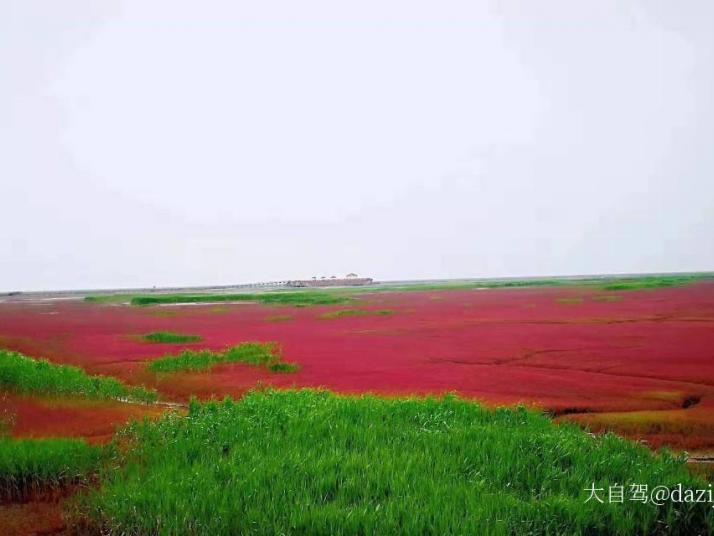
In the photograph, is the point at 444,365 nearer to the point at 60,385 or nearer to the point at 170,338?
the point at 60,385

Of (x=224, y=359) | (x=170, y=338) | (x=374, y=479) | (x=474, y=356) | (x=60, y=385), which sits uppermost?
(x=374, y=479)

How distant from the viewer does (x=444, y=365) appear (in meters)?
16.8

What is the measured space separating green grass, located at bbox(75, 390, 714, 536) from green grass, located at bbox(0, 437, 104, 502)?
1.66 ft

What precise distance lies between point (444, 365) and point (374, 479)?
11.4 metres

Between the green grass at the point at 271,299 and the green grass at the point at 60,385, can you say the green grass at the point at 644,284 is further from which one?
the green grass at the point at 60,385

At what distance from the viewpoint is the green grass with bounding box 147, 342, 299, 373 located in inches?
656

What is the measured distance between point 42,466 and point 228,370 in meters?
9.87

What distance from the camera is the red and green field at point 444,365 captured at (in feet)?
33.5

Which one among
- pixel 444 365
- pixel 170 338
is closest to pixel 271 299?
pixel 170 338

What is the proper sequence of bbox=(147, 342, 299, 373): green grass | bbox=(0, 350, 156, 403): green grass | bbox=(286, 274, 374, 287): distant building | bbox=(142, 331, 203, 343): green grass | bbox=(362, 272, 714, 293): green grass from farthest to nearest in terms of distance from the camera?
bbox=(286, 274, 374, 287): distant building
bbox=(362, 272, 714, 293): green grass
bbox=(142, 331, 203, 343): green grass
bbox=(147, 342, 299, 373): green grass
bbox=(0, 350, 156, 403): green grass

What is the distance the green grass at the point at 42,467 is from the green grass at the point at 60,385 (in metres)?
5.59

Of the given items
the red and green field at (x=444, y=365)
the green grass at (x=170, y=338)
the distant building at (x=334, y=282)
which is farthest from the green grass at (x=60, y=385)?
the distant building at (x=334, y=282)

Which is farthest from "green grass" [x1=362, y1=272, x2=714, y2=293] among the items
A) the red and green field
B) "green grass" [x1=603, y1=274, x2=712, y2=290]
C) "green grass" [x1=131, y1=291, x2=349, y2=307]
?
the red and green field

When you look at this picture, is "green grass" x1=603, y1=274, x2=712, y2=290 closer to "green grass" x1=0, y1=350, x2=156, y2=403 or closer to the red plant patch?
the red plant patch
